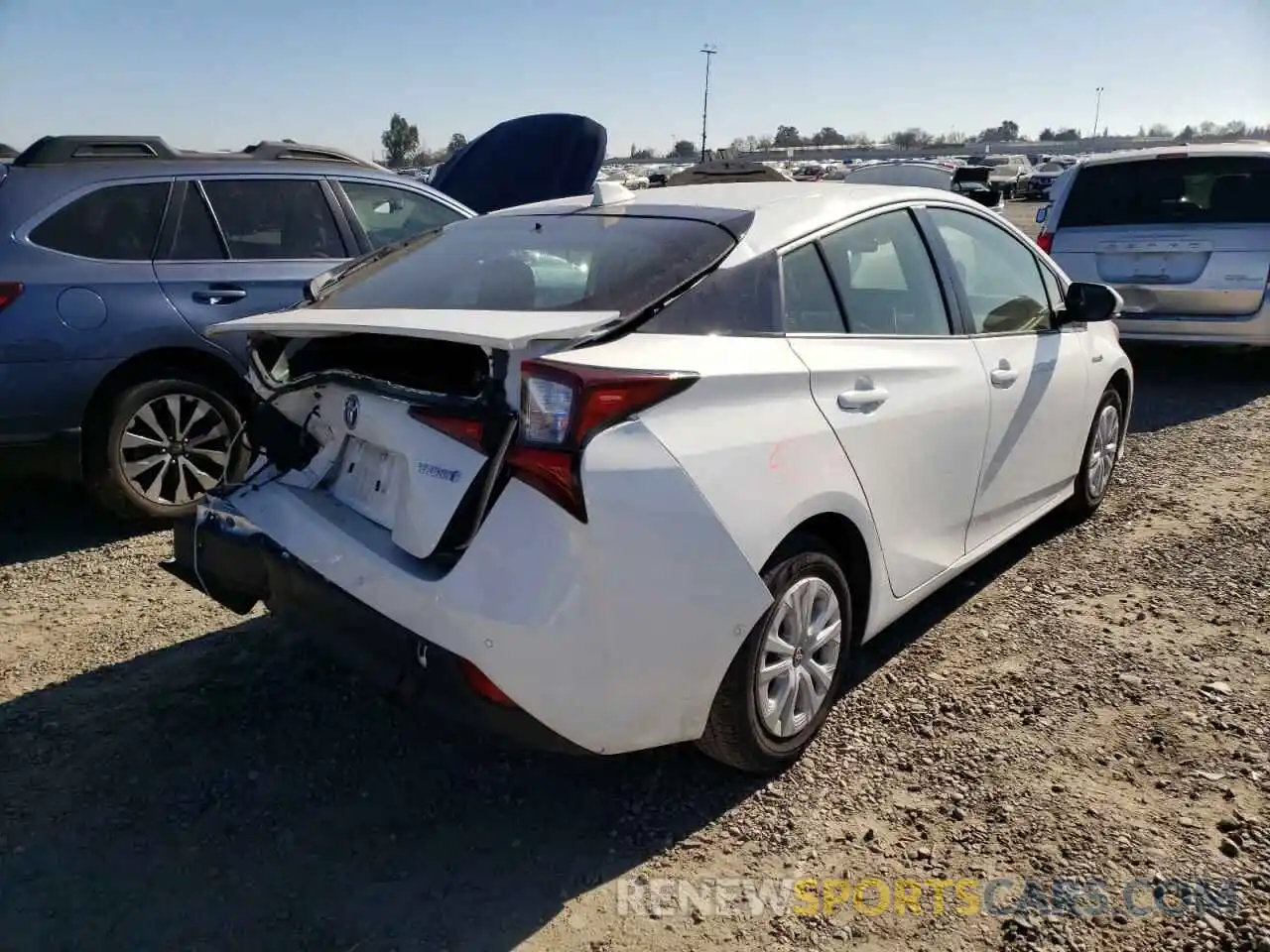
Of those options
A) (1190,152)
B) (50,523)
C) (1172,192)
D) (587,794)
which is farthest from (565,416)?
(1190,152)

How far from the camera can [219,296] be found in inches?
198

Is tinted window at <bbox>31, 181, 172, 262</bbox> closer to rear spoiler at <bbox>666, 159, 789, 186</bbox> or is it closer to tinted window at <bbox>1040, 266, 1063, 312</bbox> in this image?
rear spoiler at <bbox>666, 159, 789, 186</bbox>

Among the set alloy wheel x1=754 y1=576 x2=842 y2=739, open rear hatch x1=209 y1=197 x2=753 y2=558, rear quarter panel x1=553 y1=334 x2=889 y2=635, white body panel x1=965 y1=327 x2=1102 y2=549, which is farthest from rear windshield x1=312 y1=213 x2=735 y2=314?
white body panel x1=965 y1=327 x2=1102 y2=549

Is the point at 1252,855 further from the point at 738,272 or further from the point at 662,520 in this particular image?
the point at 738,272

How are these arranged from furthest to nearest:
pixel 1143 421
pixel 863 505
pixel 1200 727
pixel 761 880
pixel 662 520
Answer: pixel 1143 421 < pixel 1200 727 < pixel 863 505 < pixel 761 880 < pixel 662 520

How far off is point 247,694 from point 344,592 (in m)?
1.06

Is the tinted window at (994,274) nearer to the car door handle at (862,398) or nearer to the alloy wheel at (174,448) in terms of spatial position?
the car door handle at (862,398)

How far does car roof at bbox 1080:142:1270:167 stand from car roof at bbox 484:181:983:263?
5.18m

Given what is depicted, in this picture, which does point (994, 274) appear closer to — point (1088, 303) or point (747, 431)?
point (1088, 303)

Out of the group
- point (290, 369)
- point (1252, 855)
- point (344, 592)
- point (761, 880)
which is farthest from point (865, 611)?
point (290, 369)

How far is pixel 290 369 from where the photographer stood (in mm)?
3232

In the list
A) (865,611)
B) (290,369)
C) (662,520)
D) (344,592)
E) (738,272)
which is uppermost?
(738,272)

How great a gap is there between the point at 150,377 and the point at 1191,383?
7.57 meters

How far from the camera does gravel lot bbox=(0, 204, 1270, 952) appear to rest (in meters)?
2.46
